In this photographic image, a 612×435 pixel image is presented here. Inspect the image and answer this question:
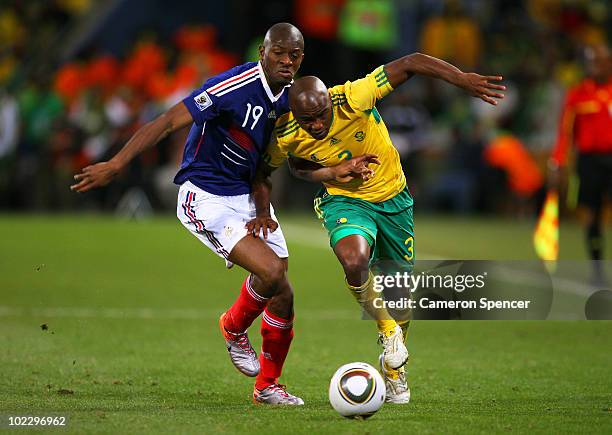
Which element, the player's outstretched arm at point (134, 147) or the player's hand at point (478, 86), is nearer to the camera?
the player's outstretched arm at point (134, 147)

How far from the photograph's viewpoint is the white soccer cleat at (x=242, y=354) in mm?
7633

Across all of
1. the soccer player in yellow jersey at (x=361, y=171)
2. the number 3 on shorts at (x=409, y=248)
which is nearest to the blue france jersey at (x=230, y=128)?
the soccer player in yellow jersey at (x=361, y=171)

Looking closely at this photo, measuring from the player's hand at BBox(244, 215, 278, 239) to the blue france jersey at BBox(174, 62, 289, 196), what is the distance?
23 cm

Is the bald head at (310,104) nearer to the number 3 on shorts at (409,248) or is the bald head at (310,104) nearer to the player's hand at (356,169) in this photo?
the player's hand at (356,169)

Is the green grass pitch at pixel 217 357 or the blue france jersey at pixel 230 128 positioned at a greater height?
the blue france jersey at pixel 230 128

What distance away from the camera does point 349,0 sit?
81.6 feet

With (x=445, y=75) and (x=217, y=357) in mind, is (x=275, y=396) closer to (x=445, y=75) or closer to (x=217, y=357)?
(x=217, y=357)

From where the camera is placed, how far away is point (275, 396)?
7.26m

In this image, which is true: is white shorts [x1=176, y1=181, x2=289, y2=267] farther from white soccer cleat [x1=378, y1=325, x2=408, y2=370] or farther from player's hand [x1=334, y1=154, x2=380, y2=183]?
white soccer cleat [x1=378, y1=325, x2=408, y2=370]

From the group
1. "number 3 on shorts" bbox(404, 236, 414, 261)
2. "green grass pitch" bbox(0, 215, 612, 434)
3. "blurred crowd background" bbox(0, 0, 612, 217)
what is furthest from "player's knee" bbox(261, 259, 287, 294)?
"blurred crowd background" bbox(0, 0, 612, 217)

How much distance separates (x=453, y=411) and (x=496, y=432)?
0.66m

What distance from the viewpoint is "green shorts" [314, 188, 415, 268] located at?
7570mm

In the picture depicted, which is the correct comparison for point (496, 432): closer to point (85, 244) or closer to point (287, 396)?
point (287, 396)

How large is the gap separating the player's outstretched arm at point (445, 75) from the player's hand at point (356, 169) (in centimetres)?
50
